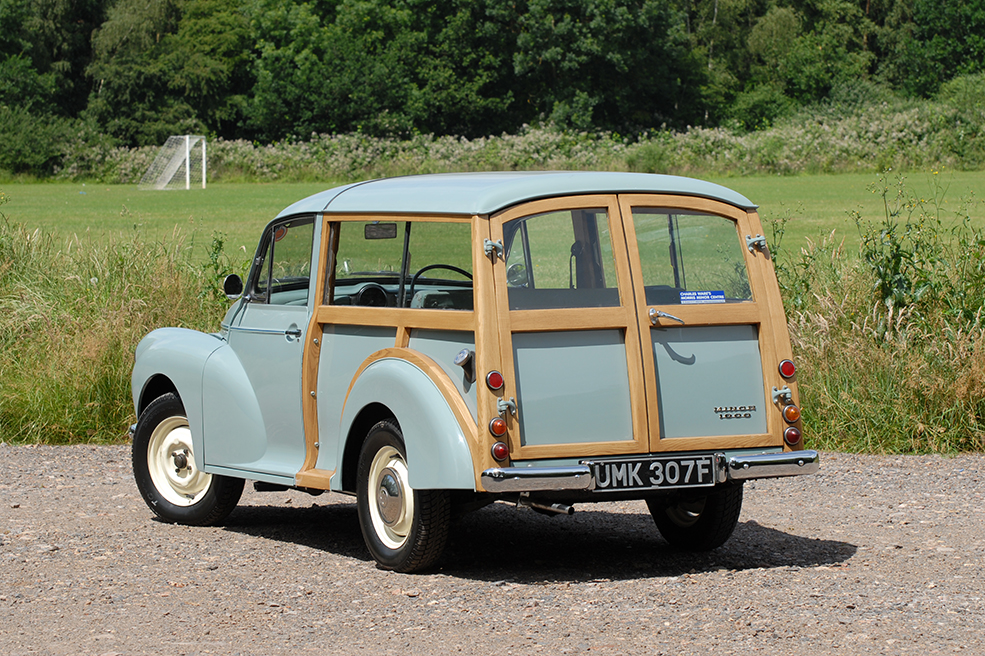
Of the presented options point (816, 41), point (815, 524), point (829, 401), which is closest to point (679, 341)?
point (815, 524)

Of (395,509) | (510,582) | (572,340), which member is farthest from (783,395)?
(395,509)

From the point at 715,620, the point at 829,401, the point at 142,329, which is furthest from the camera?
the point at 142,329

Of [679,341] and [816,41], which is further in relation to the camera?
[816,41]

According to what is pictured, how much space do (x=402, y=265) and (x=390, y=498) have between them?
122cm

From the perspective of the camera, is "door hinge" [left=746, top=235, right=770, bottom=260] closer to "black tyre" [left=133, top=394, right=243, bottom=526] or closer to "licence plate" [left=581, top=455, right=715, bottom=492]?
"licence plate" [left=581, top=455, right=715, bottom=492]

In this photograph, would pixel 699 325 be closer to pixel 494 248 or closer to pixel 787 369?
pixel 787 369

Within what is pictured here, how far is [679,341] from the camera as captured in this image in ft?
20.4

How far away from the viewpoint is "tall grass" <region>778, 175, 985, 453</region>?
34.1 feet

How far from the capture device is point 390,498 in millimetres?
6414

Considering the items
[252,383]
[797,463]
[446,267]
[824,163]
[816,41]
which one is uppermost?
[816,41]

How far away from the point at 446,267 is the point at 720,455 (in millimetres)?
1645

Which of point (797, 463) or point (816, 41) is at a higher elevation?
point (816, 41)

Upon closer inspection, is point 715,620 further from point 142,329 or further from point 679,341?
point 142,329

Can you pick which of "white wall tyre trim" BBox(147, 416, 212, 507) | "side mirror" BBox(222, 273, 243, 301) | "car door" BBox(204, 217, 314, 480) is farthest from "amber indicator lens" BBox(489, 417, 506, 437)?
"white wall tyre trim" BBox(147, 416, 212, 507)
